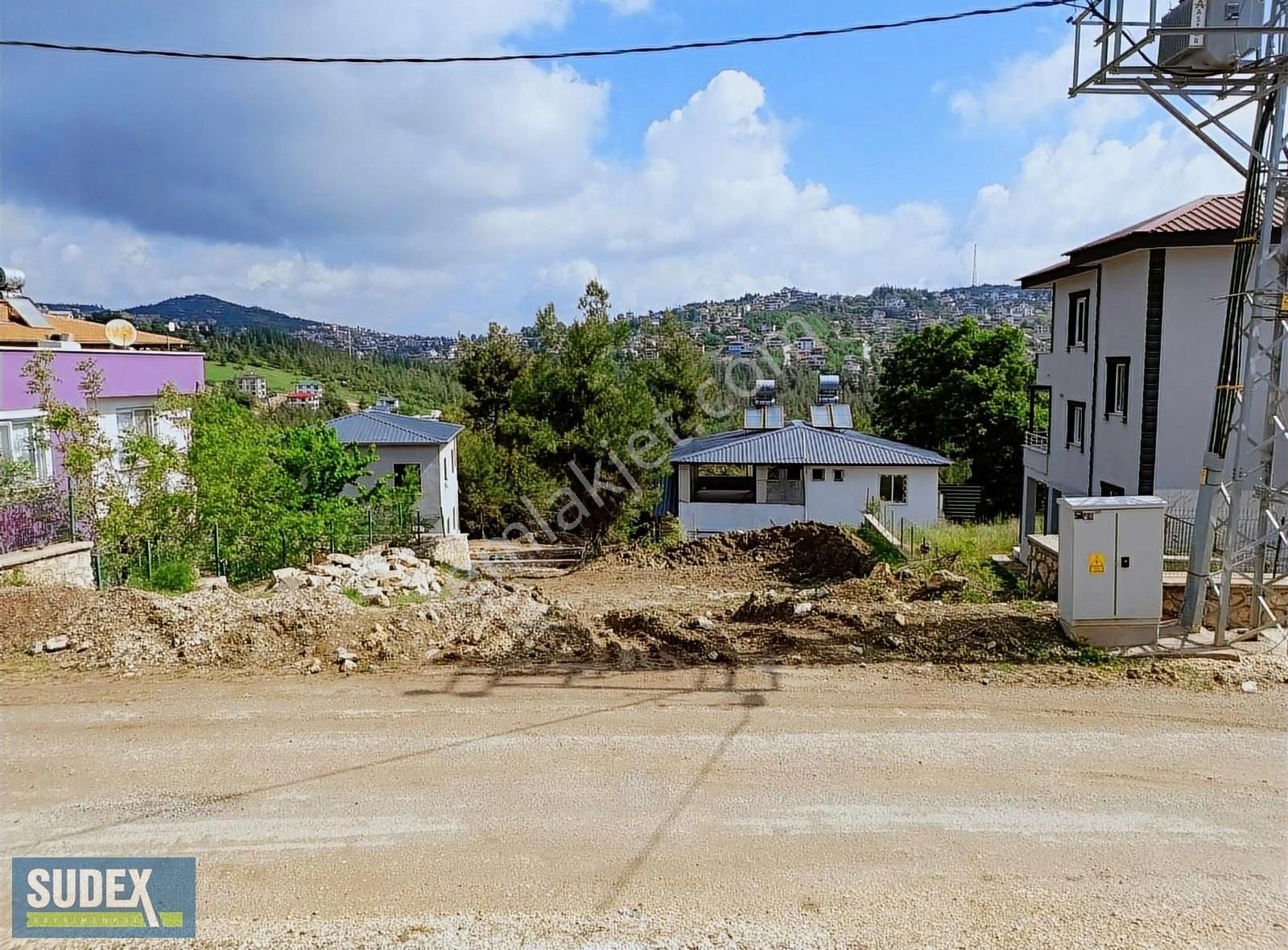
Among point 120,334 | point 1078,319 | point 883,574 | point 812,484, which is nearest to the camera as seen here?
point 883,574

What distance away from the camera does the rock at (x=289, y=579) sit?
13.2 m

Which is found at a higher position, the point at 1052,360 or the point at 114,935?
the point at 1052,360

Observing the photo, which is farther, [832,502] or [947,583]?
[832,502]

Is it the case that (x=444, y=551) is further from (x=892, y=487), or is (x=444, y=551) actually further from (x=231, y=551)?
(x=892, y=487)

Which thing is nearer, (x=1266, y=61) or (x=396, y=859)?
(x=396, y=859)

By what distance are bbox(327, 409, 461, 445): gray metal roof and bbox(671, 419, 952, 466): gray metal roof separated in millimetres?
9113

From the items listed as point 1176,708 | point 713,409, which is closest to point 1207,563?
point 1176,708

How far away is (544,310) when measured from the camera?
27.8m

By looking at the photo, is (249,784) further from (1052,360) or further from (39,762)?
(1052,360)

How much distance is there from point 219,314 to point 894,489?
287ft

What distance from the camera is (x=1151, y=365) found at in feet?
54.3

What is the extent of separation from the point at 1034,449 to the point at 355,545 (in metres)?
18.9

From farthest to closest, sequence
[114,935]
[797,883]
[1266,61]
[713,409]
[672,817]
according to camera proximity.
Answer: [713,409]
[1266,61]
[672,817]
[797,883]
[114,935]

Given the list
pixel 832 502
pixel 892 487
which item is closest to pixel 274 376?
pixel 832 502
